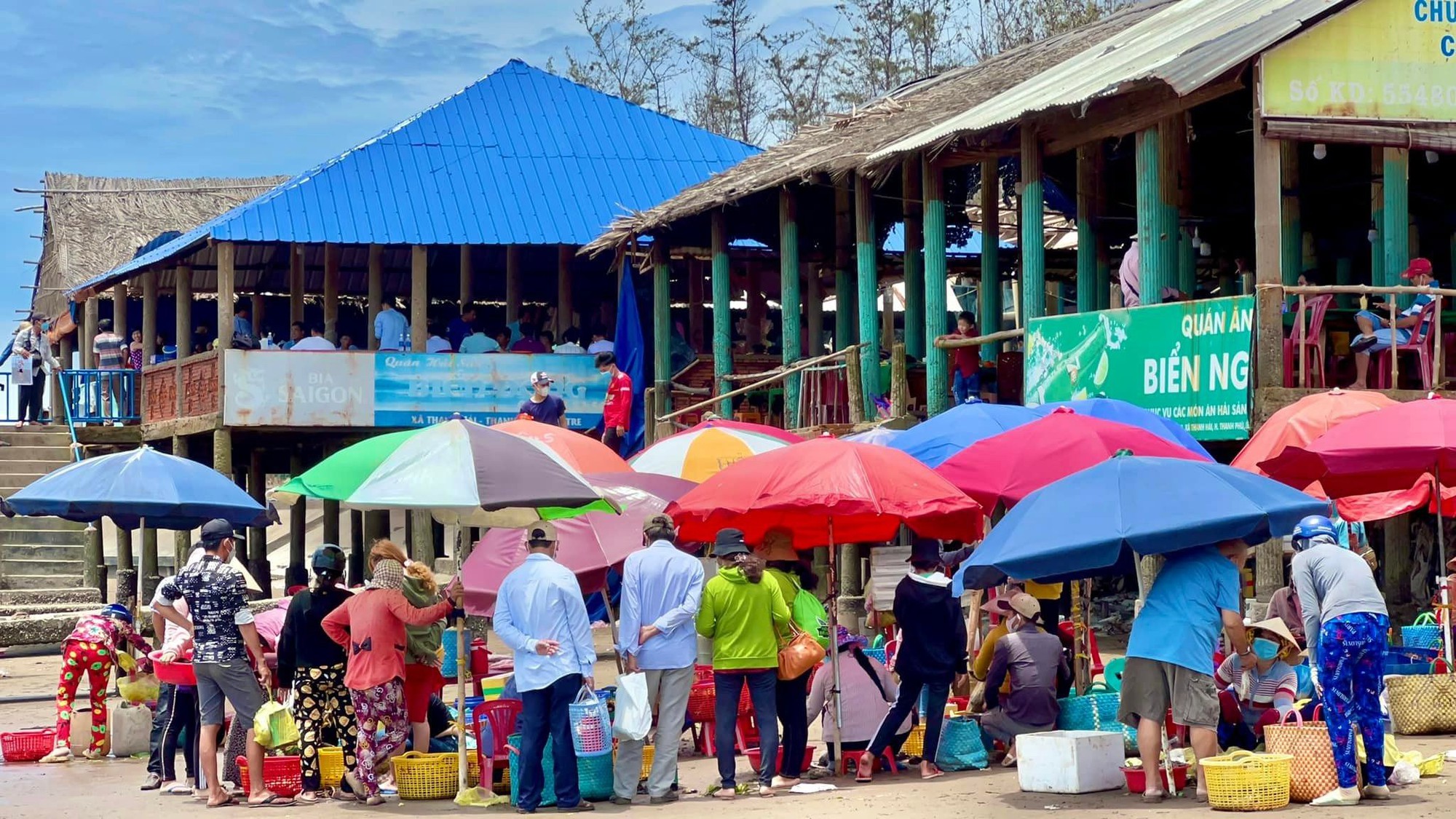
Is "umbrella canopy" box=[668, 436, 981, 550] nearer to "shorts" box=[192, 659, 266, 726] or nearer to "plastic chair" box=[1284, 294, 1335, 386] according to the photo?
"shorts" box=[192, 659, 266, 726]

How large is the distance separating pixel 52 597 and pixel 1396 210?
A: 661 inches

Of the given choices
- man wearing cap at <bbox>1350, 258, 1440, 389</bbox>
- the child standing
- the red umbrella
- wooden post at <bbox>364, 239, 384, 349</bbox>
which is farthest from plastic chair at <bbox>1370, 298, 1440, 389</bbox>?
wooden post at <bbox>364, 239, 384, 349</bbox>

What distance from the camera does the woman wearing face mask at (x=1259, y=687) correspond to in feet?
33.1

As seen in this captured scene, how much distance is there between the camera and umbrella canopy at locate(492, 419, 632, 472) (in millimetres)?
14836

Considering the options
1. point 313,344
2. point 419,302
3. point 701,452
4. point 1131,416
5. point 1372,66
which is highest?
point 1372,66

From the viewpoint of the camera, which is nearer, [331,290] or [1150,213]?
[1150,213]

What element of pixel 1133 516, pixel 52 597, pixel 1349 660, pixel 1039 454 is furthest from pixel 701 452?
pixel 52 597

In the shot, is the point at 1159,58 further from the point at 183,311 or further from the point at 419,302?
the point at 183,311

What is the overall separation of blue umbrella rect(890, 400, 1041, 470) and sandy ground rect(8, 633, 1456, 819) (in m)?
2.09

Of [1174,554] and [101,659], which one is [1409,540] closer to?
[1174,554]

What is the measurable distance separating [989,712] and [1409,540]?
26.1 feet

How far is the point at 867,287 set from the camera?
69.1ft

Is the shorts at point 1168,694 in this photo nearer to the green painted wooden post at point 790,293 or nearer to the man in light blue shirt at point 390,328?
the green painted wooden post at point 790,293

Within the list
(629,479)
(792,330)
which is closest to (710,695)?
(629,479)
